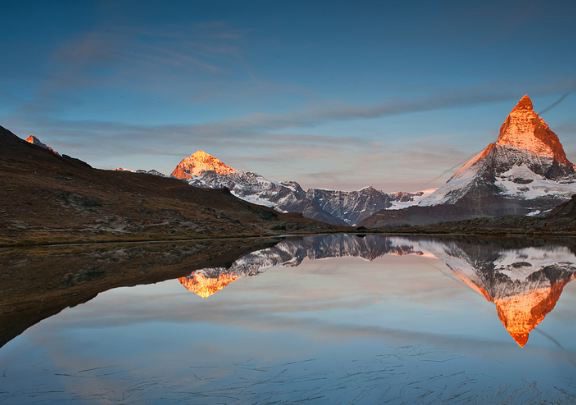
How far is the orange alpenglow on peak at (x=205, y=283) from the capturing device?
49531 millimetres

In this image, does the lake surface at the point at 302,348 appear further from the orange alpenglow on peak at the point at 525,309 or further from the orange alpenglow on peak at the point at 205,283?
the orange alpenglow on peak at the point at 205,283

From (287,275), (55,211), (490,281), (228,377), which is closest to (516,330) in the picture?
(228,377)

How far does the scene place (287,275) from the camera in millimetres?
67438

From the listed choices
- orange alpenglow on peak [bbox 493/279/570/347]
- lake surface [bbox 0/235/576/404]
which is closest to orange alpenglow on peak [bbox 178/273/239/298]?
lake surface [bbox 0/235/576/404]

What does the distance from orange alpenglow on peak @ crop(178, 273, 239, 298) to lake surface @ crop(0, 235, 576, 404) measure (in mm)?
503

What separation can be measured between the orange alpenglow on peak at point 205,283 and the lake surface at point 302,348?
1.65 feet

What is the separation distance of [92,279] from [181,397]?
143 feet

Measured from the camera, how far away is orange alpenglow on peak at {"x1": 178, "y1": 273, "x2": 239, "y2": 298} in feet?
163

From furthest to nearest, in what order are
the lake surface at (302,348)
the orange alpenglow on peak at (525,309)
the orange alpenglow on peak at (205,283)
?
the orange alpenglow on peak at (205,283) → the orange alpenglow on peak at (525,309) → the lake surface at (302,348)

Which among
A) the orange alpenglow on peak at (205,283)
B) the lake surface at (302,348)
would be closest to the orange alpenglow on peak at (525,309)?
the lake surface at (302,348)

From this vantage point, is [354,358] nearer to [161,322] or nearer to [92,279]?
[161,322]

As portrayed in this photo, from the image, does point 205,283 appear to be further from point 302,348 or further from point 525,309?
point 525,309

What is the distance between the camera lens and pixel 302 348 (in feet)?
89.3

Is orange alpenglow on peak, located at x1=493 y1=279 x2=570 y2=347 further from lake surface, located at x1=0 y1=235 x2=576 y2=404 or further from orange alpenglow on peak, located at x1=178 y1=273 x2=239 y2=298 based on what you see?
orange alpenglow on peak, located at x1=178 y1=273 x2=239 y2=298
